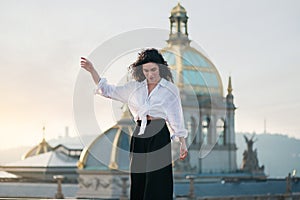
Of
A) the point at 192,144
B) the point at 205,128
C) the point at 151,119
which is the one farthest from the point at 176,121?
the point at 205,128

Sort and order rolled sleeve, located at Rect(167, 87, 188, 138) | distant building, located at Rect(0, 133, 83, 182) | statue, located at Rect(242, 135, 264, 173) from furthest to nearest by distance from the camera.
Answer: statue, located at Rect(242, 135, 264, 173) < distant building, located at Rect(0, 133, 83, 182) < rolled sleeve, located at Rect(167, 87, 188, 138)

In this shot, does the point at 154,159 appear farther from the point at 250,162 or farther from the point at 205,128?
the point at 250,162

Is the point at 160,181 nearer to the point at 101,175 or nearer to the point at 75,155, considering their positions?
the point at 101,175

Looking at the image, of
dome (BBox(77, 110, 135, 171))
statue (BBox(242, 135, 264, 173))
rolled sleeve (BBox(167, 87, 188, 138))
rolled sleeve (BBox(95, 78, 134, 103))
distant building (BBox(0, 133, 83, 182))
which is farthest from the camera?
statue (BBox(242, 135, 264, 173))

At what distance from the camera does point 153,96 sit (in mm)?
7555

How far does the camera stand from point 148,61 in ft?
25.1

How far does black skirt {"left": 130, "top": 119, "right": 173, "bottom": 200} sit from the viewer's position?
7535 millimetres

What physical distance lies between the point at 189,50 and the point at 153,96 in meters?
48.4

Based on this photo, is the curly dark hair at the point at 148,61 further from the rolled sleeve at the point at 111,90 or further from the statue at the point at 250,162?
the statue at the point at 250,162

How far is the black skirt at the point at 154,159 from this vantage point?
7.54m

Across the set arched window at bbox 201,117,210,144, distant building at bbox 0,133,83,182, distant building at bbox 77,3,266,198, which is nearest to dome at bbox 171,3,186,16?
distant building at bbox 77,3,266,198

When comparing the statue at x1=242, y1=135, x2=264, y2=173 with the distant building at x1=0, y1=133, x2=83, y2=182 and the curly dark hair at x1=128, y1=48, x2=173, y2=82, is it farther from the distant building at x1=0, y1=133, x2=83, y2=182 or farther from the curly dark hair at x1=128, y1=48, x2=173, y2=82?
the curly dark hair at x1=128, y1=48, x2=173, y2=82

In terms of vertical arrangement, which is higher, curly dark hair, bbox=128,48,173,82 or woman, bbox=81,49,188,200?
curly dark hair, bbox=128,48,173,82

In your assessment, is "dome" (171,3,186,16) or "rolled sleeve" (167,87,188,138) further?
"dome" (171,3,186,16)
